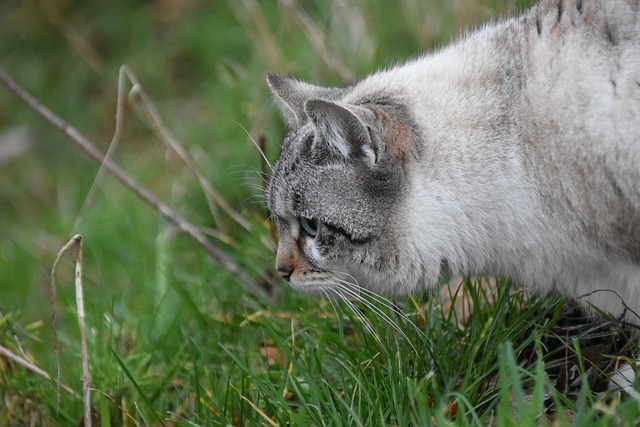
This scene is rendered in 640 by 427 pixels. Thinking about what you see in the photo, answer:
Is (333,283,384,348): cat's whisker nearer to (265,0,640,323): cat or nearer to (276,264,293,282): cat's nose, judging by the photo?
(265,0,640,323): cat

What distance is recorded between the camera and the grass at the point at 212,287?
3.09m

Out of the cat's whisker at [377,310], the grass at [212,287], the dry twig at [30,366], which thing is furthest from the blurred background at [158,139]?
the cat's whisker at [377,310]

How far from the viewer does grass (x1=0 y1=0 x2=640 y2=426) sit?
3.09 m

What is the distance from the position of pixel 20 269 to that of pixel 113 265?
933mm

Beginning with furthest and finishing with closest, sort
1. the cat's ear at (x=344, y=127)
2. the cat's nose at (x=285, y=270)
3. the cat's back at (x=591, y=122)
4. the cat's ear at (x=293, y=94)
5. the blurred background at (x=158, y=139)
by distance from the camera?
the blurred background at (x=158, y=139), the cat's ear at (x=293, y=94), the cat's nose at (x=285, y=270), the cat's ear at (x=344, y=127), the cat's back at (x=591, y=122)

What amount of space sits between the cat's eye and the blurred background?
817 mm

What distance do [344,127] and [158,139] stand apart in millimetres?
4165

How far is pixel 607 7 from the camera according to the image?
2982 mm

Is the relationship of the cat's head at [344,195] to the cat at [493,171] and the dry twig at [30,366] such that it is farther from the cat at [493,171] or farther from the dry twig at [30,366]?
the dry twig at [30,366]

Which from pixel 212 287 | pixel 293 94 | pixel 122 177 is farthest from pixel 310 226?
pixel 122 177

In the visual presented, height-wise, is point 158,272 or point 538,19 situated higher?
point 538,19

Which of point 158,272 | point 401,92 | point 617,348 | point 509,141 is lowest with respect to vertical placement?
point 617,348

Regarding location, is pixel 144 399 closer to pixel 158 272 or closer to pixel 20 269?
pixel 158 272

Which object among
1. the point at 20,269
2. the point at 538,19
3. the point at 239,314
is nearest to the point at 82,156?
the point at 20,269
